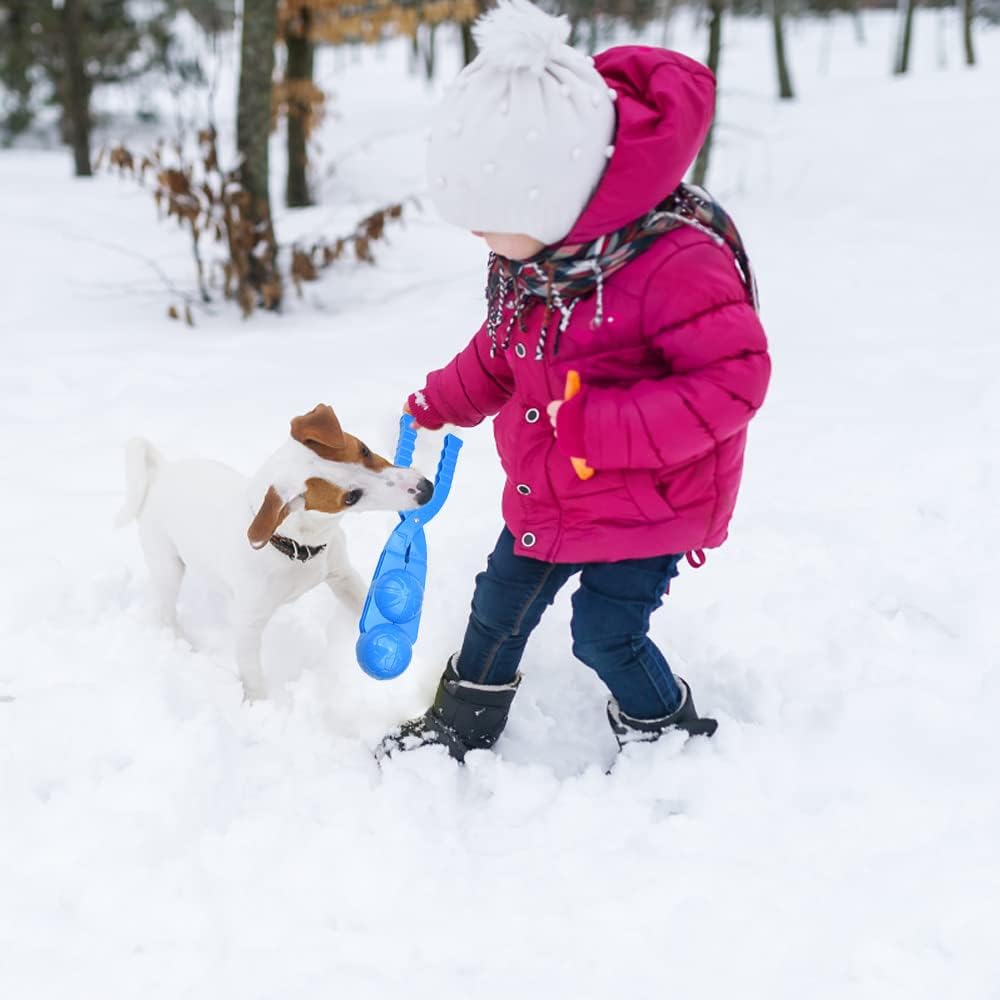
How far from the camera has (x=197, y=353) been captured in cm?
489

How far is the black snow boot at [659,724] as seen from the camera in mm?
2092

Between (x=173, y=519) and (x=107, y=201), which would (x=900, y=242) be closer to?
(x=173, y=519)

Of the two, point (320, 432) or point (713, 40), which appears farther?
point (713, 40)

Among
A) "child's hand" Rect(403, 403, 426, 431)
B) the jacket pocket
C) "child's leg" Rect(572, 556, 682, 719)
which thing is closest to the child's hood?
the jacket pocket

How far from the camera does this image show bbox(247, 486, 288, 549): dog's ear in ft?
6.33

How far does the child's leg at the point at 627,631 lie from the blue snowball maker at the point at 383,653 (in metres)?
0.43

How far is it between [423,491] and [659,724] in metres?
0.79

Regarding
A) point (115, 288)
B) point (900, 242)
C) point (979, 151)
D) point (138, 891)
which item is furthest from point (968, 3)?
point (138, 891)

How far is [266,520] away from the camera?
1.94 m

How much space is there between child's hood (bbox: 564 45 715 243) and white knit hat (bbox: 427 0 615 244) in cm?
3

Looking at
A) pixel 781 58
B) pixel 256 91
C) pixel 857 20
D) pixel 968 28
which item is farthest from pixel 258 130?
pixel 857 20

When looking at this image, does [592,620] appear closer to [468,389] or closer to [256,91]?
[468,389]

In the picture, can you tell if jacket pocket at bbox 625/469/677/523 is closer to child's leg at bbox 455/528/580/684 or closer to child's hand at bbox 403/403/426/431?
child's leg at bbox 455/528/580/684

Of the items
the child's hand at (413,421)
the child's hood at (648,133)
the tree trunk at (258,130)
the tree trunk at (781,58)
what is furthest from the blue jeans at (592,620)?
the tree trunk at (781,58)
